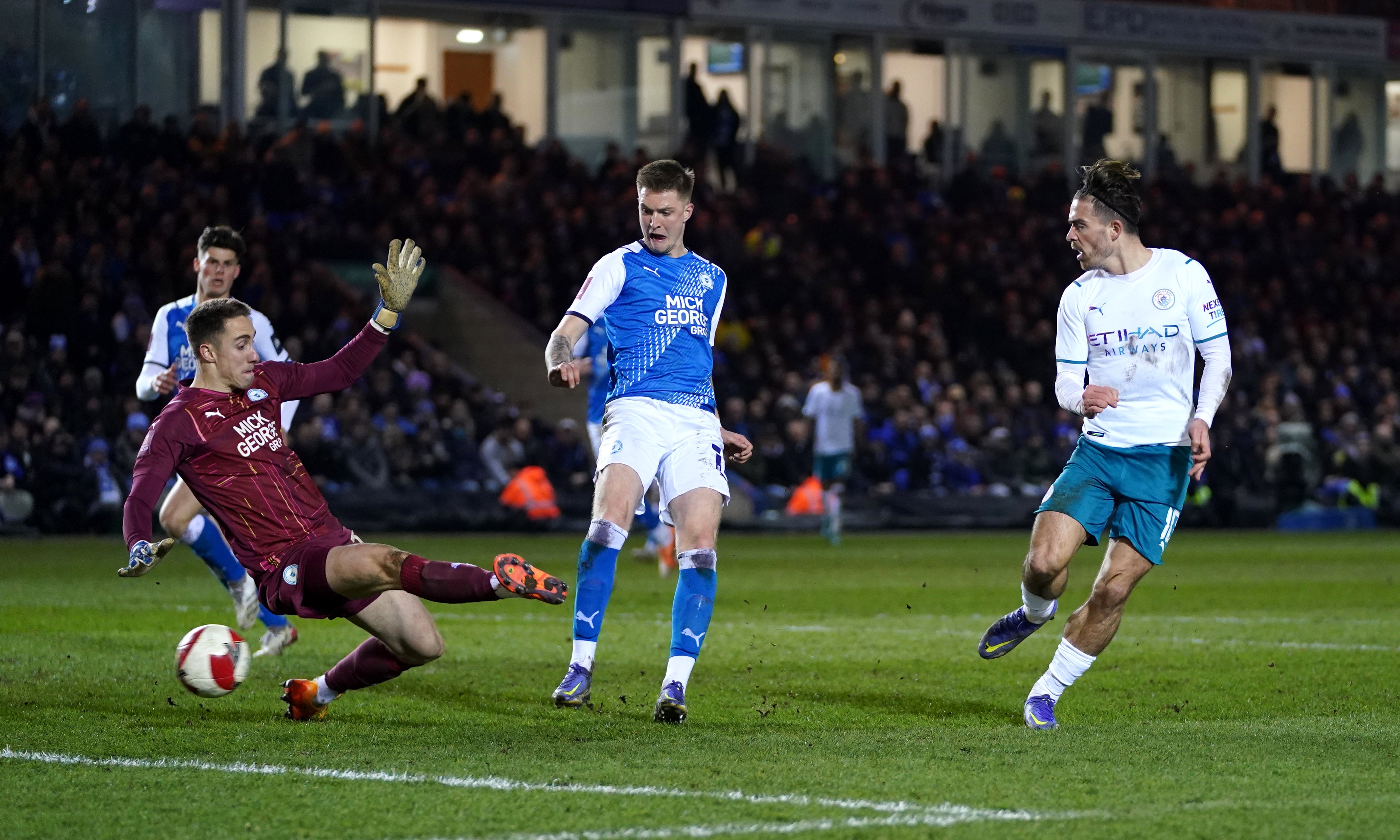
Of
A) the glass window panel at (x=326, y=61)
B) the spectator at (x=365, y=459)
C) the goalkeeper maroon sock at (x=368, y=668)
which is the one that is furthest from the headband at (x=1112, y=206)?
the glass window panel at (x=326, y=61)

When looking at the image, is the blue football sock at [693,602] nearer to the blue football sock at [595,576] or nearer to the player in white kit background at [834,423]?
the blue football sock at [595,576]

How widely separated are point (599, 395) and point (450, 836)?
31.4 feet

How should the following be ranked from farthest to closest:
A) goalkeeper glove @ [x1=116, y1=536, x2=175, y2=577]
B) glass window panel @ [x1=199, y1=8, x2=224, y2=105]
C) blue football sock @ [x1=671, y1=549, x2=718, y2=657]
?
glass window panel @ [x1=199, y1=8, x2=224, y2=105] → blue football sock @ [x1=671, y1=549, x2=718, y2=657] → goalkeeper glove @ [x1=116, y1=536, x2=175, y2=577]

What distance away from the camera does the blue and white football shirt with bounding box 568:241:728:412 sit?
742cm

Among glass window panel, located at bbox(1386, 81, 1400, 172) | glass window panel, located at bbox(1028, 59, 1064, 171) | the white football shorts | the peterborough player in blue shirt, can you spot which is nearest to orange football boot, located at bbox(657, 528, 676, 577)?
the peterborough player in blue shirt

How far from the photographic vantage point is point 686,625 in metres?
7.04

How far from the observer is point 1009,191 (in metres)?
33.8

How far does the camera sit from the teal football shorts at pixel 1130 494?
6961mm

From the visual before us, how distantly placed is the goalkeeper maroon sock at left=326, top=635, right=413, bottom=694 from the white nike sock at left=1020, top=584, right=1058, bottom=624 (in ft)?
7.79

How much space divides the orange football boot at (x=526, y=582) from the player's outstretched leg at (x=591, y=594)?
0.91m

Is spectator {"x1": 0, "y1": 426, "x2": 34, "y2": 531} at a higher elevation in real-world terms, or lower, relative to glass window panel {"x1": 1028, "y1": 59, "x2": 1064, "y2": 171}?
lower

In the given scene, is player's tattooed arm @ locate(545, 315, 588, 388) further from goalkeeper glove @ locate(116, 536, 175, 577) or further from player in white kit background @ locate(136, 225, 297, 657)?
player in white kit background @ locate(136, 225, 297, 657)

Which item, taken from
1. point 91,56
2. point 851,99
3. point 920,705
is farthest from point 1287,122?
point 920,705

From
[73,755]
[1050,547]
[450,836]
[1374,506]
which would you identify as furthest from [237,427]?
[1374,506]
